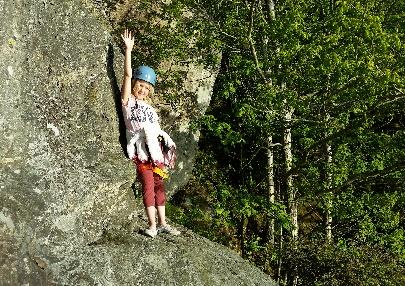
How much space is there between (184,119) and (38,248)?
21.2 ft

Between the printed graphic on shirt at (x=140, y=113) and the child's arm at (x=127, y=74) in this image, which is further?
the printed graphic on shirt at (x=140, y=113)

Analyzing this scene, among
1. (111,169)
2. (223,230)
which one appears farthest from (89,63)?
(223,230)

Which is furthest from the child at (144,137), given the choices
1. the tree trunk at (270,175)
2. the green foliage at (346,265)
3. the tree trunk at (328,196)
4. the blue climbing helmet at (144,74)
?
the green foliage at (346,265)

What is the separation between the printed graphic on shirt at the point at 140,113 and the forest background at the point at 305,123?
3.61 meters

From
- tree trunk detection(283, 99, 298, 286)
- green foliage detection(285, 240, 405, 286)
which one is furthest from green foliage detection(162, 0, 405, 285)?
tree trunk detection(283, 99, 298, 286)

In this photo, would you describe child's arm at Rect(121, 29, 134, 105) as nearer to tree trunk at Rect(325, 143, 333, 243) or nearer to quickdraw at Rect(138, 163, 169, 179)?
quickdraw at Rect(138, 163, 169, 179)

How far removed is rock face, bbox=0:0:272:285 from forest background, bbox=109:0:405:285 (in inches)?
162

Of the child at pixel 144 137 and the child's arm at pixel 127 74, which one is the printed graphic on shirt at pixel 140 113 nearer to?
the child at pixel 144 137

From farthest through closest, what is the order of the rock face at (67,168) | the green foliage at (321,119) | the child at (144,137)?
the green foliage at (321,119)
the child at (144,137)
the rock face at (67,168)

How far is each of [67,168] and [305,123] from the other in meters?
6.76

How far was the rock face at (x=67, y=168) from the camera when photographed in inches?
178

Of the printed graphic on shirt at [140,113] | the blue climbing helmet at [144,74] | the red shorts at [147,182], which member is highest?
the blue climbing helmet at [144,74]

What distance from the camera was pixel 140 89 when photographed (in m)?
5.96

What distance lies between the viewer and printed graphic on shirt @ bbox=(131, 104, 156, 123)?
227 inches
